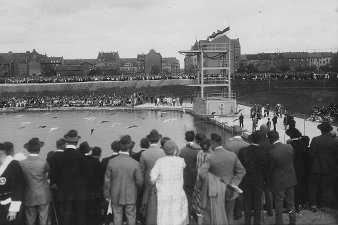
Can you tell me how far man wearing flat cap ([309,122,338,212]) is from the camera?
9.68m

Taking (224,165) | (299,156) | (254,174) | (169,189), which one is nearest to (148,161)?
(169,189)

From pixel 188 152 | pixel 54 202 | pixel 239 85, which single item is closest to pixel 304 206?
pixel 188 152

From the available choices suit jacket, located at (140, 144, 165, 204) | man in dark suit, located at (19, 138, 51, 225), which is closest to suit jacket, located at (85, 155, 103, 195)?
A: man in dark suit, located at (19, 138, 51, 225)

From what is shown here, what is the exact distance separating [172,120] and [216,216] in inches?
1579

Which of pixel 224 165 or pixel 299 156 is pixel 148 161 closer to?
pixel 224 165

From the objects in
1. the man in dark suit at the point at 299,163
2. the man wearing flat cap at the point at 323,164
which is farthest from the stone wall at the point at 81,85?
the man wearing flat cap at the point at 323,164

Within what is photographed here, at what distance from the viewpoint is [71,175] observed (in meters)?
8.42

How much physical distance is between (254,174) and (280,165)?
645 millimetres

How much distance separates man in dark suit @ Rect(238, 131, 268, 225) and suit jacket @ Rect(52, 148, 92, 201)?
126 inches

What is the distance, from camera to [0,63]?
493 ft

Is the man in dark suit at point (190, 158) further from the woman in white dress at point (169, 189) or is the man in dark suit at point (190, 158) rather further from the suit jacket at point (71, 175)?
the suit jacket at point (71, 175)

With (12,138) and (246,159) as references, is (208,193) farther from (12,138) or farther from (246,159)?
(12,138)

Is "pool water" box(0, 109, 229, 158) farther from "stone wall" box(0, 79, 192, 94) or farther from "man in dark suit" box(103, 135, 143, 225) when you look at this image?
"stone wall" box(0, 79, 192, 94)

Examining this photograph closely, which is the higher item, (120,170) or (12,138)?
(120,170)
